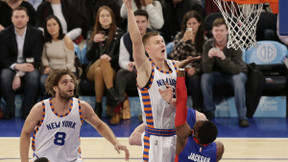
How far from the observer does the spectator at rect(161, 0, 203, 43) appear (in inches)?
336

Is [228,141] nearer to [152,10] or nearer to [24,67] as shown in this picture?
[152,10]

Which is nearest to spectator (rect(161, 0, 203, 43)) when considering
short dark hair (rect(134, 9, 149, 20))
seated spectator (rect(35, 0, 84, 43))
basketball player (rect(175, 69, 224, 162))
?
short dark hair (rect(134, 9, 149, 20))

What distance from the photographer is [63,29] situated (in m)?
8.62

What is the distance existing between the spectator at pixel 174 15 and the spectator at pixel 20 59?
2191mm

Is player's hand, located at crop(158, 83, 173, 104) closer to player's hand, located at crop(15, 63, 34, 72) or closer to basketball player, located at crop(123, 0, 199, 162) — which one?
basketball player, located at crop(123, 0, 199, 162)

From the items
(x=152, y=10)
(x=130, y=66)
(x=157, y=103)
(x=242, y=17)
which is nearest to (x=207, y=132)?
(x=157, y=103)

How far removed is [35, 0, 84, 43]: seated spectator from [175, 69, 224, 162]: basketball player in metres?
4.96

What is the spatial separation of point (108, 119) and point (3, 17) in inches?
107

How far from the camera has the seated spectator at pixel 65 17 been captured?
8.50 m

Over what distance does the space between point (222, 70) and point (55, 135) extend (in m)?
3.85

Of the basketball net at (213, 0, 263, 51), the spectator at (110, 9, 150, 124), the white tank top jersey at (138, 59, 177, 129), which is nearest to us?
the white tank top jersey at (138, 59, 177, 129)

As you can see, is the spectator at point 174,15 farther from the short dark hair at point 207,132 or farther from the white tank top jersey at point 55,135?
the short dark hair at point 207,132

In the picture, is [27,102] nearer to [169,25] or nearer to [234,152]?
[169,25]

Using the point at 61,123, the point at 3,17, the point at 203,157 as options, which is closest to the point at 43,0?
the point at 3,17
